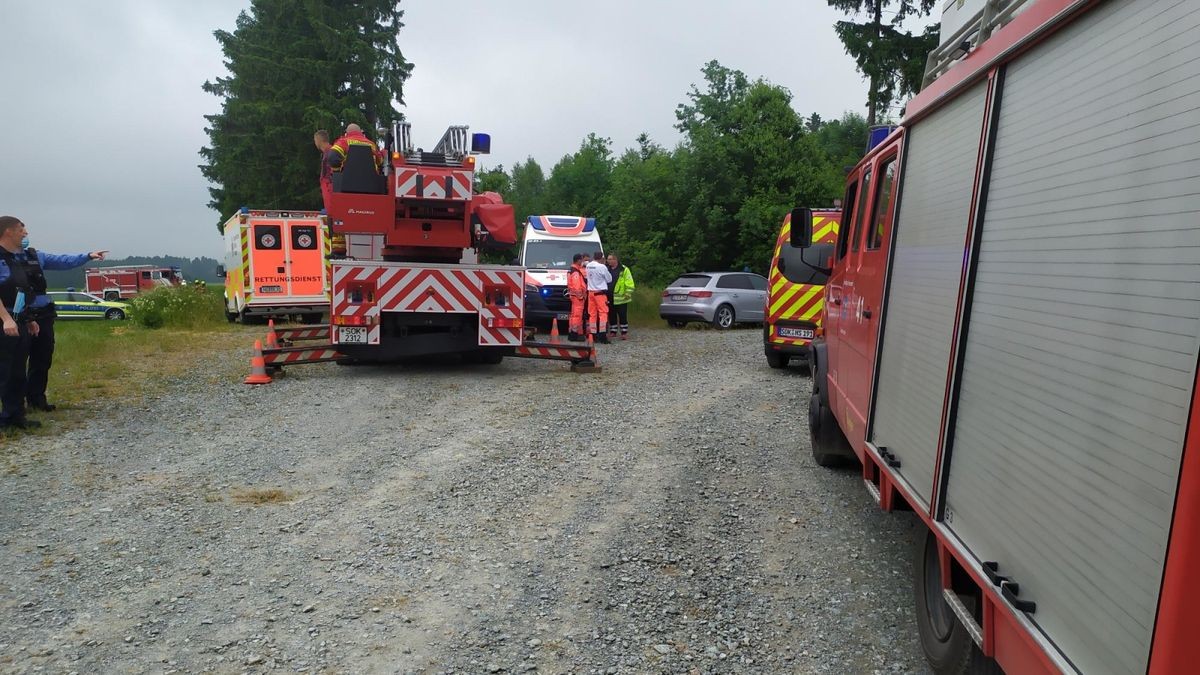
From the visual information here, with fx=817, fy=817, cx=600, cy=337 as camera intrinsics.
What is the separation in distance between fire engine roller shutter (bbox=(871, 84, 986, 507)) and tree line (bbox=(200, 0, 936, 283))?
873 inches

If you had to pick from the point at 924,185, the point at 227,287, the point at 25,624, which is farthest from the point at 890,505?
the point at 227,287

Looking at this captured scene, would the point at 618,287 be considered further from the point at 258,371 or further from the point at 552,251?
the point at 258,371

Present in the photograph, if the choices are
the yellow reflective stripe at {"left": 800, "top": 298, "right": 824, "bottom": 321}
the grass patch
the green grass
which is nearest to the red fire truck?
the yellow reflective stripe at {"left": 800, "top": 298, "right": 824, "bottom": 321}

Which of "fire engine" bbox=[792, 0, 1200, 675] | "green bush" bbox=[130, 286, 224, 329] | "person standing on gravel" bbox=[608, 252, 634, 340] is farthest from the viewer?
"green bush" bbox=[130, 286, 224, 329]

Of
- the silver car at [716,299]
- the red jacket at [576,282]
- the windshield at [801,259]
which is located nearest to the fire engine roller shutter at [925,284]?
the windshield at [801,259]

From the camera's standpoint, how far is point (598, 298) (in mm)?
15211

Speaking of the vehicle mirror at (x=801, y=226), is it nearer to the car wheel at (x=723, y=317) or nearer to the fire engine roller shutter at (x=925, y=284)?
the fire engine roller shutter at (x=925, y=284)

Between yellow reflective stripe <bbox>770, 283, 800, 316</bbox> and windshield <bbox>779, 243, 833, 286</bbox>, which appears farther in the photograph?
yellow reflective stripe <bbox>770, 283, 800, 316</bbox>

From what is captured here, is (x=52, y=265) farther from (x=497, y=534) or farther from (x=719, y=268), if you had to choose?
(x=719, y=268)

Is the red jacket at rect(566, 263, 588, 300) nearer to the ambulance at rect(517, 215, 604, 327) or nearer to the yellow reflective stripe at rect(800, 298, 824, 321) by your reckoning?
the ambulance at rect(517, 215, 604, 327)

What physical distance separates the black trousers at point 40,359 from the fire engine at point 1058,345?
768cm

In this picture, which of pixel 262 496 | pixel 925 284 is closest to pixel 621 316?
pixel 262 496

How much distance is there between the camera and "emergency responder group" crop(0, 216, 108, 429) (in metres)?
7.03

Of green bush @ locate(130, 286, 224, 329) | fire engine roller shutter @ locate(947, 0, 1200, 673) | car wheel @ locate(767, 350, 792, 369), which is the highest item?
fire engine roller shutter @ locate(947, 0, 1200, 673)
